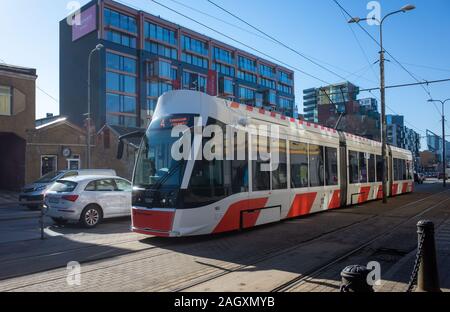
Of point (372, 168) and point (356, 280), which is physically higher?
point (372, 168)

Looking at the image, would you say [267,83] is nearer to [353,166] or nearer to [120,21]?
[120,21]

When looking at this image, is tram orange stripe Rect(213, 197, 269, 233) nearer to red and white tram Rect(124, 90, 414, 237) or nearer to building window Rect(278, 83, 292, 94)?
red and white tram Rect(124, 90, 414, 237)

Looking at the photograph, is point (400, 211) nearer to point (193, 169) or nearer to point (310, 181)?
point (310, 181)

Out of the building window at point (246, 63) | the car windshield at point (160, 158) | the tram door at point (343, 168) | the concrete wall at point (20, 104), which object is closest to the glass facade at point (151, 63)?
the building window at point (246, 63)

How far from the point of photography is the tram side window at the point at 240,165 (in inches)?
380

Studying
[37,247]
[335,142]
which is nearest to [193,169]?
[37,247]

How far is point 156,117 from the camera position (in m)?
9.75

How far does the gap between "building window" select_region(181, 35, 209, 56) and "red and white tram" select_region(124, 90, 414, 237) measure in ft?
192

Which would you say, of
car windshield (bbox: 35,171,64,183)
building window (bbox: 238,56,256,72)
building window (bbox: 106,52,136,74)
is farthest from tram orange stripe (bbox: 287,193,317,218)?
building window (bbox: 238,56,256,72)

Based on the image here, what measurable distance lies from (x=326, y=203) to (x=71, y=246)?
8.97 meters

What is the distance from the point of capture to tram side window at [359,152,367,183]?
18039 mm

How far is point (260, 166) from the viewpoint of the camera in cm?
1066

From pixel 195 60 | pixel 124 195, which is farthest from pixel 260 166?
pixel 195 60

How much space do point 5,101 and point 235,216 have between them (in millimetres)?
25308
